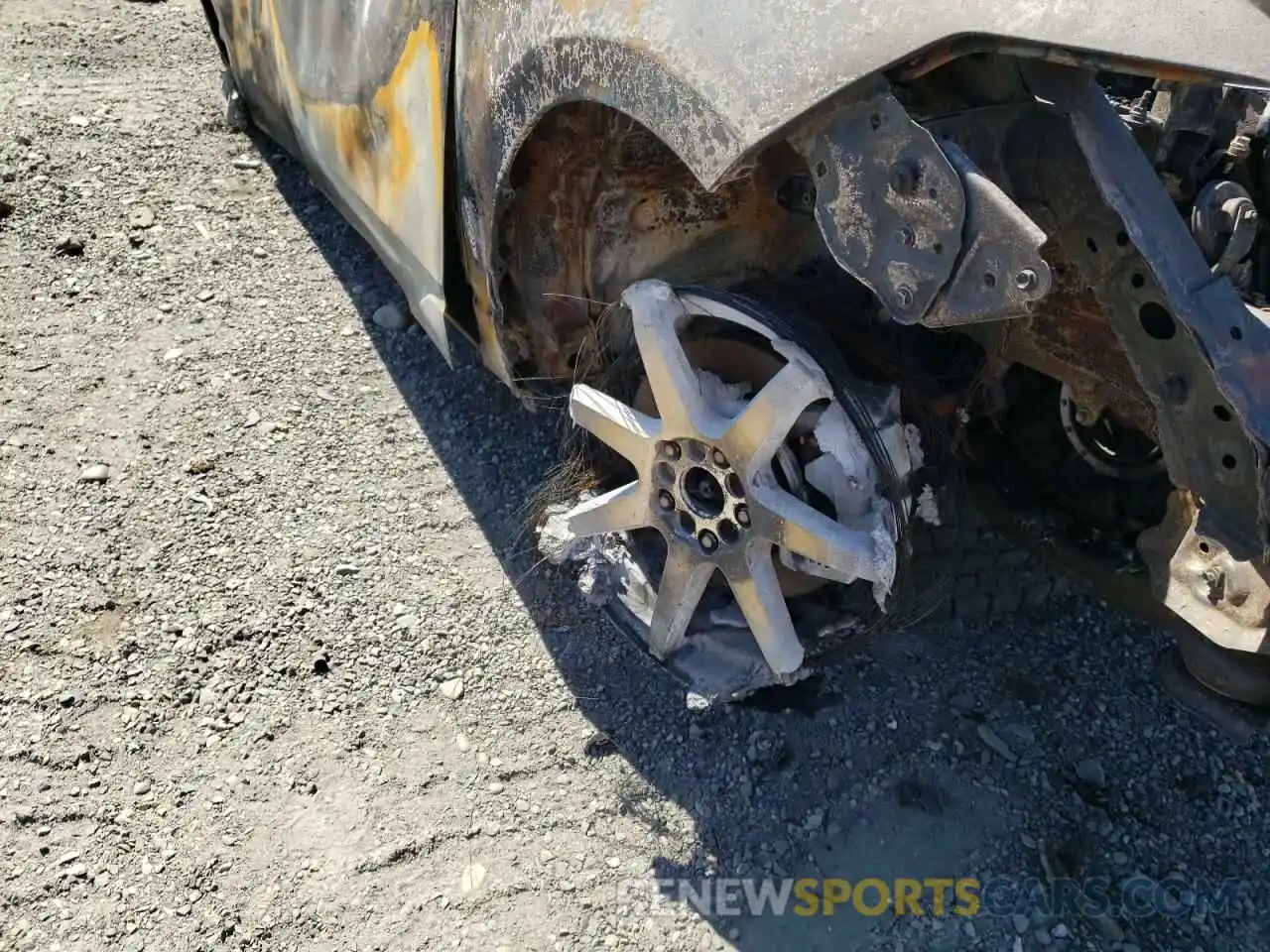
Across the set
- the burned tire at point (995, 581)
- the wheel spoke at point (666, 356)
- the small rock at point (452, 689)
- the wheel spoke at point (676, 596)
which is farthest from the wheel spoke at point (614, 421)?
the burned tire at point (995, 581)

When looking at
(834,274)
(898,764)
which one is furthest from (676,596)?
(834,274)

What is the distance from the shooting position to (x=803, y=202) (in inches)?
80.2

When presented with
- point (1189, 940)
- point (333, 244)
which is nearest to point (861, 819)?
point (1189, 940)

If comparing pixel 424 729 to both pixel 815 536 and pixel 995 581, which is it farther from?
pixel 995 581

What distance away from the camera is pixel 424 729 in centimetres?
251

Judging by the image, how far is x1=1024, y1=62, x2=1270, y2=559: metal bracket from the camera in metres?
1.42

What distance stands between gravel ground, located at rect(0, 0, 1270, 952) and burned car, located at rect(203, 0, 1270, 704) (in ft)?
0.96

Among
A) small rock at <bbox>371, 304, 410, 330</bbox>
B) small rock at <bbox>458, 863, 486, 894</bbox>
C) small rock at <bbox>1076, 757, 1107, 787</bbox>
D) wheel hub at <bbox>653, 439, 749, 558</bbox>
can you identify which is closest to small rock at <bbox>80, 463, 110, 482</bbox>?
small rock at <bbox>371, 304, 410, 330</bbox>

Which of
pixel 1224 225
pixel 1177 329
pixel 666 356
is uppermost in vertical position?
pixel 1224 225

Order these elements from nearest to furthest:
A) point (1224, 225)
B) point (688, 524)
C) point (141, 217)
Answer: point (1224, 225)
point (688, 524)
point (141, 217)

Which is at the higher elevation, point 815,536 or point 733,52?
point 733,52

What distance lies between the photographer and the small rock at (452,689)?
2.57 meters

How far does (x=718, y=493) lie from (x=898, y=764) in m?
0.74

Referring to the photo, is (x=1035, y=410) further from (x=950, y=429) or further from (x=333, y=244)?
(x=333, y=244)
